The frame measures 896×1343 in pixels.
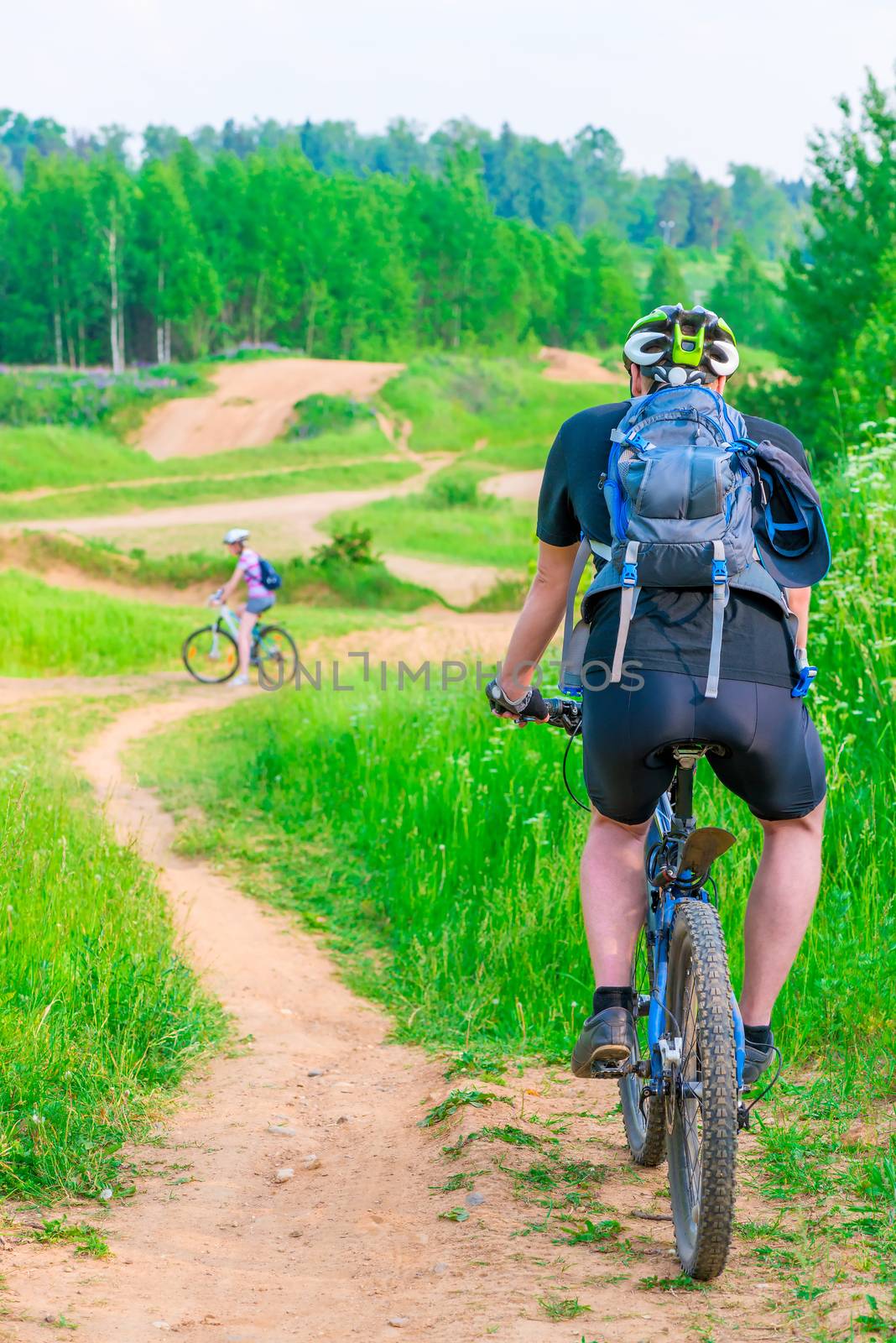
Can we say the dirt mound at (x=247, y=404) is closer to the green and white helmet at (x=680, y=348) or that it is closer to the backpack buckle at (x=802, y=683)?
the green and white helmet at (x=680, y=348)

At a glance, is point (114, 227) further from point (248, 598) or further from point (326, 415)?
point (248, 598)

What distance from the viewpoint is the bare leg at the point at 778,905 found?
9.82 ft

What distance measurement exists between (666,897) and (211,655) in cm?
1164

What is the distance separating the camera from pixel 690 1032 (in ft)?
9.36

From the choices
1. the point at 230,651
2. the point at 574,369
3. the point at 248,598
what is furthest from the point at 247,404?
the point at 248,598

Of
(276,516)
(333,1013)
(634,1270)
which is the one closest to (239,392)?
(276,516)

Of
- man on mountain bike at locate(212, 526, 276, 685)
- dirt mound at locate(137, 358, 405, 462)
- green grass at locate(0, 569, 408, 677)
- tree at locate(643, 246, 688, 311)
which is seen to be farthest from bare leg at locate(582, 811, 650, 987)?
tree at locate(643, 246, 688, 311)

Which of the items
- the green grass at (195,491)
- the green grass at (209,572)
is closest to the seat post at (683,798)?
the green grass at (209,572)

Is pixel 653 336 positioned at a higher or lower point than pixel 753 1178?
higher

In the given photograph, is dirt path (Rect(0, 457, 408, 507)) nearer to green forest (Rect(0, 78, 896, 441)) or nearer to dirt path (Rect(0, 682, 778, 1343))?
green forest (Rect(0, 78, 896, 441))

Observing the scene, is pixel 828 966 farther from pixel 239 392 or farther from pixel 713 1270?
pixel 239 392

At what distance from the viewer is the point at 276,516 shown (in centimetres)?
2600

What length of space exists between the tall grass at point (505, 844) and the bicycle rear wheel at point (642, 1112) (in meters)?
0.84

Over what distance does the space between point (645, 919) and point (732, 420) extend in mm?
1216
